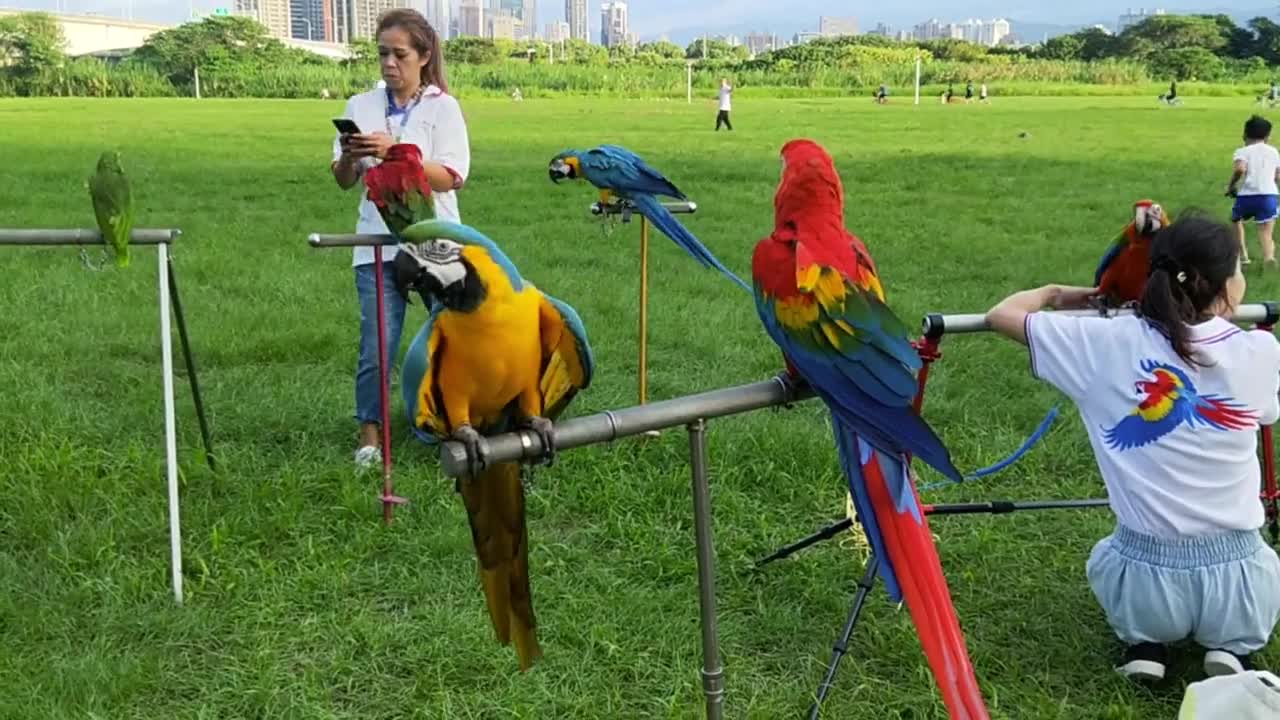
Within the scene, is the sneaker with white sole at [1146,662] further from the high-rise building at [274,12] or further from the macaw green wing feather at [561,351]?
the high-rise building at [274,12]

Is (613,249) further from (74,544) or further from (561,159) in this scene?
(74,544)

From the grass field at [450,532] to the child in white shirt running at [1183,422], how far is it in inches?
9.7

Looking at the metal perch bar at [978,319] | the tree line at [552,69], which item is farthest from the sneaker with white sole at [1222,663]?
the tree line at [552,69]

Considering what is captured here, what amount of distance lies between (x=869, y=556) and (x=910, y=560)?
120 centimetres

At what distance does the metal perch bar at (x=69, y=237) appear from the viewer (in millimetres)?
2225

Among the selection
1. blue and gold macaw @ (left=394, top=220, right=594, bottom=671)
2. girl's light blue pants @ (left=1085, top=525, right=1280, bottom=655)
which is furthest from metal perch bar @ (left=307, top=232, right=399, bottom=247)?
girl's light blue pants @ (left=1085, top=525, right=1280, bottom=655)

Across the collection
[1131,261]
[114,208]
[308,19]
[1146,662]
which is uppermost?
[308,19]

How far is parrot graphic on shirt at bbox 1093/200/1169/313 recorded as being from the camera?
2.04m

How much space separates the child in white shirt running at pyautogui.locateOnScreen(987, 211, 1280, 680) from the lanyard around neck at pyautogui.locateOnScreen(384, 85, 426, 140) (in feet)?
5.60

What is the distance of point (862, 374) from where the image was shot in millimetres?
1441

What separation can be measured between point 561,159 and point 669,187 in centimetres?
35

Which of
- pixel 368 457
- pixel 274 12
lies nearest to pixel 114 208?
pixel 368 457

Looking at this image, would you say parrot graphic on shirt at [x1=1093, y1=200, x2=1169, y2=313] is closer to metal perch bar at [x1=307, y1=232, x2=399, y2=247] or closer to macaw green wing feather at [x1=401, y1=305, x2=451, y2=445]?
macaw green wing feather at [x1=401, y1=305, x2=451, y2=445]

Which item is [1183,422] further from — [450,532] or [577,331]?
[450,532]
